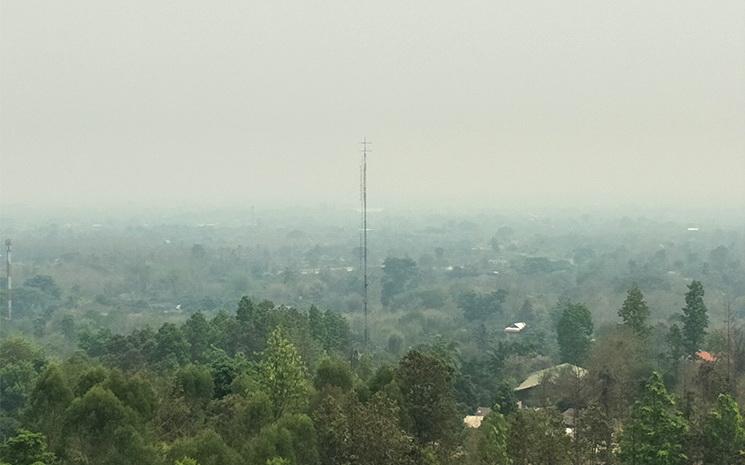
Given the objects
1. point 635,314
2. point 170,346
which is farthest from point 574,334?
point 170,346

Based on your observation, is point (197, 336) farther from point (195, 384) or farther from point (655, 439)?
point (655, 439)

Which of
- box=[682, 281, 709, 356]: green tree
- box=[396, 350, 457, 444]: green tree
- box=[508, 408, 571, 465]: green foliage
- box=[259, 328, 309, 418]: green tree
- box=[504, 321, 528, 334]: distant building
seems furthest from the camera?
box=[504, 321, 528, 334]: distant building

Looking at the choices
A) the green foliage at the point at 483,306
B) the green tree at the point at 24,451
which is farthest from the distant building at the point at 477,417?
the green foliage at the point at 483,306

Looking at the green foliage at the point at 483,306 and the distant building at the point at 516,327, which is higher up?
the green foliage at the point at 483,306

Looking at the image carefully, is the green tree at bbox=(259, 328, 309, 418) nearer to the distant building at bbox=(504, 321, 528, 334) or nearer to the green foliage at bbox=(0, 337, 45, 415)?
the green foliage at bbox=(0, 337, 45, 415)

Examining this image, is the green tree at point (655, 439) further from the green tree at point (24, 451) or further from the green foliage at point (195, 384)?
the green tree at point (24, 451)

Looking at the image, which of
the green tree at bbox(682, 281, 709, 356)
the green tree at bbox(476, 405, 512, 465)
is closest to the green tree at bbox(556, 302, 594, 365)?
the green tree at bbox(682, 281, 709, 356)
